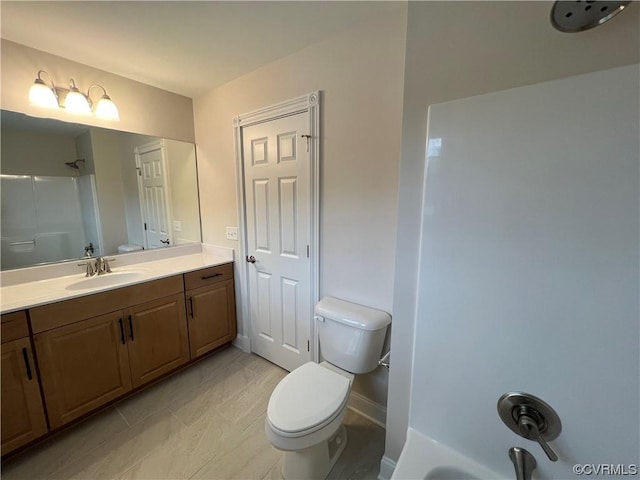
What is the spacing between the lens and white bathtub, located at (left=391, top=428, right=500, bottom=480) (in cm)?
79

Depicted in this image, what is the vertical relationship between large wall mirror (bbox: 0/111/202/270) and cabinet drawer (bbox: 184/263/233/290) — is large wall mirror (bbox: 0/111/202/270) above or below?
above

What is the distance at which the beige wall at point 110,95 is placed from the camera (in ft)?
4.94

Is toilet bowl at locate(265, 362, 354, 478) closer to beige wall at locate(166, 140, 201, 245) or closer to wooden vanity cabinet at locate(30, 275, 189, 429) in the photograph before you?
wooden vanity cabinet at locate(30, 275, 189, 429)

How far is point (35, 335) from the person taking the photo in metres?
1.31

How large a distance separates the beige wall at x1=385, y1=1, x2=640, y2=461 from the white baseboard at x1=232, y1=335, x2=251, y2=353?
147 centimetres

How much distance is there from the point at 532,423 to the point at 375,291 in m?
0.85

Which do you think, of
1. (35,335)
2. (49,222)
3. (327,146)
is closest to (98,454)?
(35,335)

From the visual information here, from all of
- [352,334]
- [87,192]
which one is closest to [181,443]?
[352,334]

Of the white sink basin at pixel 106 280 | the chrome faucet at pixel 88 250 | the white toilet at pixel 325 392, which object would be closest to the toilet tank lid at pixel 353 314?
the white toilet at pixel 325 392

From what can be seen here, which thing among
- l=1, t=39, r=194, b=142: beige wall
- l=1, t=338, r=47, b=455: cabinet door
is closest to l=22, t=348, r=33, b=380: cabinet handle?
l=1, t=338, r=47, b=455: cabinet door

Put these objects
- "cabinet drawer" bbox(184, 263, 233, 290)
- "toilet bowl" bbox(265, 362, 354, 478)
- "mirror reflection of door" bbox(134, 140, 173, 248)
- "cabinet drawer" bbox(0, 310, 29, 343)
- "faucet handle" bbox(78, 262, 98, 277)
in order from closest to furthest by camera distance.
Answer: "toilet bowl" bbox(265, 362, 354, 478), "cabinet drawer" bbox(0, 310, 29, 343), "faucet handle" bbox(78, 262, 98, 277), "cabinet drawer" bbox(184, 263, 233, 290), "mirror reflection of door" bbox(134, 140, 173, 248)

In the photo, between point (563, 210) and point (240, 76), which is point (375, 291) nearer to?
point (563, 210)

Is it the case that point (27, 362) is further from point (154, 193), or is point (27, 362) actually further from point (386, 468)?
point (386, 468)

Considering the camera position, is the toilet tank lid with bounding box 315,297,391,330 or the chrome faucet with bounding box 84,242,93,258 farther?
the chrome faucet with bounding box 84,242,93,258
